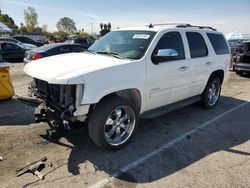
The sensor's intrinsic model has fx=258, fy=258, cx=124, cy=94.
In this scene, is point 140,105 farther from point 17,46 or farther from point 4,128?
point 17,46

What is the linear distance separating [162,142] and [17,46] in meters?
15.5

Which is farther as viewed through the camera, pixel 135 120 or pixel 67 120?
pixel 135 120

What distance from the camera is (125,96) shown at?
14.6 feet

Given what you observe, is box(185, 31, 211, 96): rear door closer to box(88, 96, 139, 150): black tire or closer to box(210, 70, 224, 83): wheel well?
box(210, 70, 224, 83): wheel well

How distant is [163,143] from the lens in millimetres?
4570

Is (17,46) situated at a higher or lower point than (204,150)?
higher

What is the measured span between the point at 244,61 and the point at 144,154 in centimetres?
913

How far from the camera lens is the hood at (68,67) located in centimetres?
348

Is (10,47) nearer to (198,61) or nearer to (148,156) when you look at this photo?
(198,61)

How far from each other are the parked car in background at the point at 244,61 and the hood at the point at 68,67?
8.76 metres

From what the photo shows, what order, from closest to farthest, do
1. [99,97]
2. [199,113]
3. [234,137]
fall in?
[99,97], [234,137], [199,113]

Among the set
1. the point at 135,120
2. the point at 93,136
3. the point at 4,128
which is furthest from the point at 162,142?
the point at 4,128

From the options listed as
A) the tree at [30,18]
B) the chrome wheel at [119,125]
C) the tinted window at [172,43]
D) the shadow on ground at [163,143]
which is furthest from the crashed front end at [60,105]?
the tree at [30,18]

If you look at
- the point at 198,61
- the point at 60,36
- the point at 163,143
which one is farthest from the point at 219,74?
the point at 60,36
